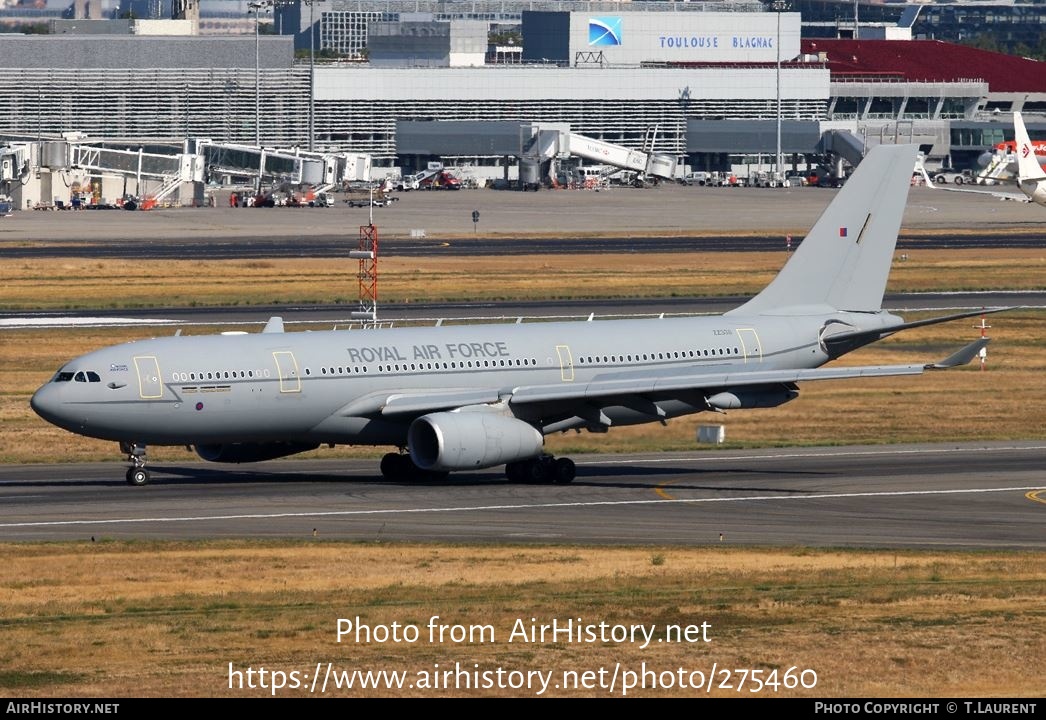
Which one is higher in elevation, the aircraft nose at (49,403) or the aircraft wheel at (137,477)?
the aircraft nose at (49,403)

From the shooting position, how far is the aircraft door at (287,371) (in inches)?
1982

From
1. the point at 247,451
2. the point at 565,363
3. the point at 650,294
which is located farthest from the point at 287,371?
the point at 650,294

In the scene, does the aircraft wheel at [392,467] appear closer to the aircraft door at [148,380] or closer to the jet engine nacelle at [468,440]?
the jet engine nacelle at [468,440]

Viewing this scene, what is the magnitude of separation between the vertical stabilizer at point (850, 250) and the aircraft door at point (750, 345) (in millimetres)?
2409

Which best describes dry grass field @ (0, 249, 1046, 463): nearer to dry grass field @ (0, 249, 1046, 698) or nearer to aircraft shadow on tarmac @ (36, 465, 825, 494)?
dry grass field @ (0, 249, 1046, 698)

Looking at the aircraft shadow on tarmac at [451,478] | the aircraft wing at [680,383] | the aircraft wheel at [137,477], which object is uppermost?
the aircraft wing at [680,383]

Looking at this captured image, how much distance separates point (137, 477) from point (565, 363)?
12.9 metres

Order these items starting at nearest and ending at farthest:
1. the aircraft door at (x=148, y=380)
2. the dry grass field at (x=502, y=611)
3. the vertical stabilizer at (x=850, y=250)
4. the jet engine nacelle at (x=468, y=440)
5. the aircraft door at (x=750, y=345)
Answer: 1. the dry grass field at (x=502, y=611)
2. the aircraft door at (x=148, y=380)
3. the jet engine nacelle at (x=468, y=440)
4. the aircraft door at (x=750, y=345)
5. the vertical stabilizer at (x=850, y=250)

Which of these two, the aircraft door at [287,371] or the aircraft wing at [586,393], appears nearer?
the aircraft door at [287,371]

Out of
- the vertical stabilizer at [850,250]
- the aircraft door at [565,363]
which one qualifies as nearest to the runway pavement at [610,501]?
the aircraft door at [565,363]

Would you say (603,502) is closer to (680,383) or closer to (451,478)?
(680,383)

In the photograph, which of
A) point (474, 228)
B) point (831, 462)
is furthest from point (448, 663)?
point (474, 228)

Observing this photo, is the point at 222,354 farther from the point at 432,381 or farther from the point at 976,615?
the point at 976,615

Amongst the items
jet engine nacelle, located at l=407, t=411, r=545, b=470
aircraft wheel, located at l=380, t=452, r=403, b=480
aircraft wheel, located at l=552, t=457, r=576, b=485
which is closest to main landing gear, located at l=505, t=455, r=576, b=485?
aircraft wheel, located at l=552, t=457, r=576, b=485
